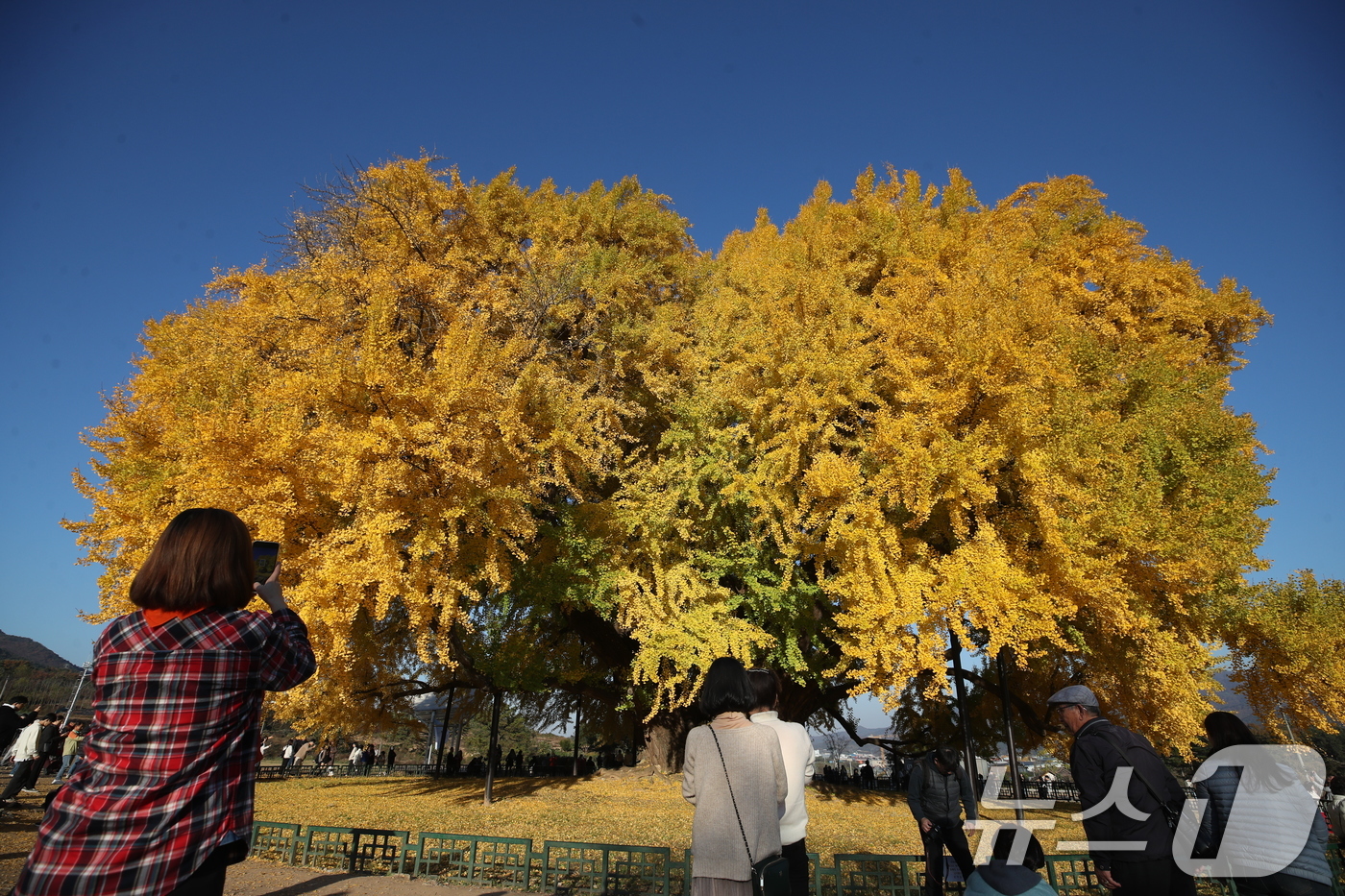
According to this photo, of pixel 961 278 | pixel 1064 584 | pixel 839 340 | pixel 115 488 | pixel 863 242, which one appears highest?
pixel 863 242

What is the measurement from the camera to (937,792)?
5312 millimetres

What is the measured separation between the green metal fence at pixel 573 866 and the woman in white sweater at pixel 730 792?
10.7 feet

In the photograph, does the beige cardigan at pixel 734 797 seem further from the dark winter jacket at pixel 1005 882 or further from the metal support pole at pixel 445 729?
the metal support pole at pixel 445 729

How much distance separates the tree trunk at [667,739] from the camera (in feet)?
47.4

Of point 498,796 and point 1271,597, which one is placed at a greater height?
point 1271,597

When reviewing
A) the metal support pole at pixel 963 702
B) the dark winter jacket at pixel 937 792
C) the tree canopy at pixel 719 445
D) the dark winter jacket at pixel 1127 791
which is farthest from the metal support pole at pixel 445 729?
the dark winter jacket at pixel 1127 791

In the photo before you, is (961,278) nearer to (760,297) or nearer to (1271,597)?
(760,297)

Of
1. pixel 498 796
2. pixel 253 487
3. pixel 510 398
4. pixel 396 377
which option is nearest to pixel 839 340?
pixel 510 398

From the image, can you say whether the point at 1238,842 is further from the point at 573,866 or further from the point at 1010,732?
the point at 1010,732

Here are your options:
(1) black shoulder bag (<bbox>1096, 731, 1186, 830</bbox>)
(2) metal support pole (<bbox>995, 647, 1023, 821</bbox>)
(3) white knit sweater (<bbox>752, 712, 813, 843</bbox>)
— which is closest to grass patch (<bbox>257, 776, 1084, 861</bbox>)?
(2) metal support pole (<bbox>995, 647, 1023, 821</bbox>)

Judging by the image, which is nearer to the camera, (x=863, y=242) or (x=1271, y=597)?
(x=1271, y=597)

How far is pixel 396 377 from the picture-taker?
25.6ft

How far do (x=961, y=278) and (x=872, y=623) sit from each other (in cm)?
591

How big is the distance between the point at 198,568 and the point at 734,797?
6.78ft
